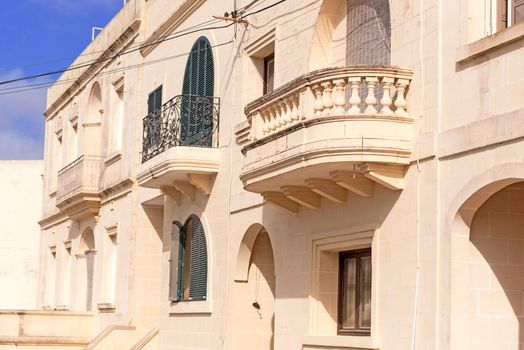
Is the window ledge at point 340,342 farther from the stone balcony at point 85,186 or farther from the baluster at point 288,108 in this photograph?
the stone balcony at point 85,186

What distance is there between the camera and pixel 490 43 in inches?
420

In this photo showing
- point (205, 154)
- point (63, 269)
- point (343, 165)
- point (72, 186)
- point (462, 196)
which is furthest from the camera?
point (63, 269)

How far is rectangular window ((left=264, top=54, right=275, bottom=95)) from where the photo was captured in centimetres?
1675

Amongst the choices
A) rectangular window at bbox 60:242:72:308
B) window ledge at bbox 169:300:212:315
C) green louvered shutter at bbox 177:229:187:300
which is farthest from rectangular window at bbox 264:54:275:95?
rectangular window at bbox 60:242:72:308

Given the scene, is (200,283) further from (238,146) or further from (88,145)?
(88,145)

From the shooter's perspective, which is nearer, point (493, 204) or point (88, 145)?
point (493, 204)

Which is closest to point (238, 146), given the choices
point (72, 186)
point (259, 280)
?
point (259, 280)

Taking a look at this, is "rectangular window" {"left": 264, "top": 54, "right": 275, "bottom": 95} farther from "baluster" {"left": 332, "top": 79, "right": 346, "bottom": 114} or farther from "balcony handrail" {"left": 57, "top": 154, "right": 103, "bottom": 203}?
"balcony handrail" {"left": 57, "top": 154, "right": 103, "bottom": 203}

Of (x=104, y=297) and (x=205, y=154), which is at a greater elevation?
(x=205, y=154)

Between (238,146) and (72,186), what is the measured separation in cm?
1027

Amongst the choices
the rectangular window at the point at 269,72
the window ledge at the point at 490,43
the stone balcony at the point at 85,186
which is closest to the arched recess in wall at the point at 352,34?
the window ledge at the point at 490,43

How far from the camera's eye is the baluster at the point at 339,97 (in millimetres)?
11969

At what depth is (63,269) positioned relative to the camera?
28250mm

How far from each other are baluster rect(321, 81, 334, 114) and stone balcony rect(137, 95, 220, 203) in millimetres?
5402
